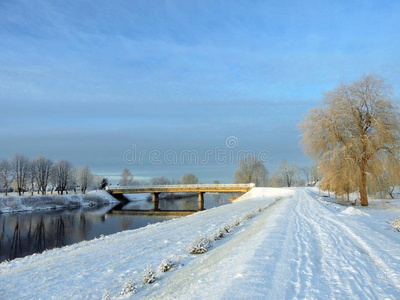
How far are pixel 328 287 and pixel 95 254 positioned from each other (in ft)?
28.2

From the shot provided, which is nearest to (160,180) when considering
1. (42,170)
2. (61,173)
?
(61,173)

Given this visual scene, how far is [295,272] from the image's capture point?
596cm

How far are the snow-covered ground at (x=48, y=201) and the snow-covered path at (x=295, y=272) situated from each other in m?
51.4

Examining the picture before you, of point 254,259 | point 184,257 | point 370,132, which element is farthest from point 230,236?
point 370,132

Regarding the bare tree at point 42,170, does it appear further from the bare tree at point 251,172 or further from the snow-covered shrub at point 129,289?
the snow-covered shrub at point 129,289

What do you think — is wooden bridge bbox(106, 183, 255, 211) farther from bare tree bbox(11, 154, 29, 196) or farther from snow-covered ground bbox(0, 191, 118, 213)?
bare tree bbox(11, 154, 29, 196)

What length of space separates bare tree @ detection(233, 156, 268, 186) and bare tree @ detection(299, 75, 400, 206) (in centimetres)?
5541

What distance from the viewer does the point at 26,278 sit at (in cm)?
866

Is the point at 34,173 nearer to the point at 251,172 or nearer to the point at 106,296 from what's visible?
the point at 251,172

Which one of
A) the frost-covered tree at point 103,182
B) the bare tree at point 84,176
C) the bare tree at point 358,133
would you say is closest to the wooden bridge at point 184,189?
the bare tree at point 84,176

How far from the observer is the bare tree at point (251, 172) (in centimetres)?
8194

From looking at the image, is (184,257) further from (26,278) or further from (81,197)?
(81,197)

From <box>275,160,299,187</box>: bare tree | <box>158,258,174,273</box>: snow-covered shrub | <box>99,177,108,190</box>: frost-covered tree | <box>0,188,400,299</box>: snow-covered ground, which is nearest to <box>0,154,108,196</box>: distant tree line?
<box>99,177,108,190</box>: frost-covered tree

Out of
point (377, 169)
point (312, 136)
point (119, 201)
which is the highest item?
point (312, 136)
